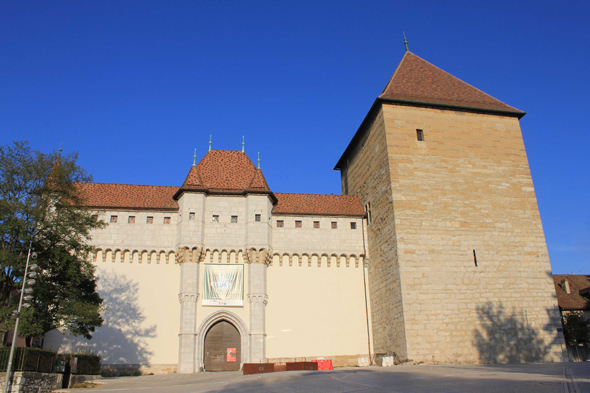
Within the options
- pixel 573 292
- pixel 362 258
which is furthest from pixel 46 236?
pixel 573 292

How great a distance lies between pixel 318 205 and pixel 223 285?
7.81m

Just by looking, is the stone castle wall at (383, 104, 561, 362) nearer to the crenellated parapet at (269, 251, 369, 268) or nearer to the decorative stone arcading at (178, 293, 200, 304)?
the crenellated parapet at (269, 251, 369, 268)

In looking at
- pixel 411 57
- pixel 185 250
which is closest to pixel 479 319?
pixel 185 250

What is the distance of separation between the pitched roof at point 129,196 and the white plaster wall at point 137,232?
1.29 feet

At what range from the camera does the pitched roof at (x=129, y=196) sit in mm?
27188

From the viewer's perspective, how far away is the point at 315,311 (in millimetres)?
26359

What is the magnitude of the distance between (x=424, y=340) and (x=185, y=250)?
533 inches

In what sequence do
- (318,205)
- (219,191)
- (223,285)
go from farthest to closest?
(318,205), (219,191), (223,285)

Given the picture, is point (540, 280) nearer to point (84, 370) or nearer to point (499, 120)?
point (499, 120)

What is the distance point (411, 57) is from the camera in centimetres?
3133

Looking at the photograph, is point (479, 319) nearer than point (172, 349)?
Yes

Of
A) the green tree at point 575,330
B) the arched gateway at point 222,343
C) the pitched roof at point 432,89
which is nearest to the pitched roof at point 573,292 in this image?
the green tree at point 575,330

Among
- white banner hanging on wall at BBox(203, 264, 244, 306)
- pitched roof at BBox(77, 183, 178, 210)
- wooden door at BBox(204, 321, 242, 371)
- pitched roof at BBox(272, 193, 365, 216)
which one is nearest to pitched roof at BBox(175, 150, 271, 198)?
pitched roof at BBox(77, 183, 178, 210)

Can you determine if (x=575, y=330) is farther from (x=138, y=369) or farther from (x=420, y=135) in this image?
(x=138, y=369)
